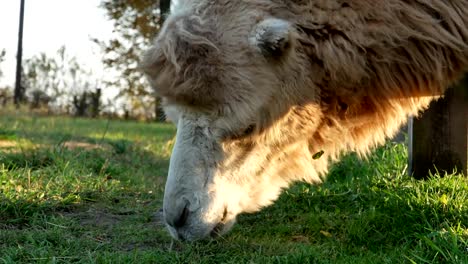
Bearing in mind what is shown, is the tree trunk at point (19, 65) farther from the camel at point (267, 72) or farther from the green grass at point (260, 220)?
the camel at point (267, 72)

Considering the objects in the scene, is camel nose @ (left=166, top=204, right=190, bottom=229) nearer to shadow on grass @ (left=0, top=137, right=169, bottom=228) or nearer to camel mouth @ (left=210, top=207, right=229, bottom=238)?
camel mouth @ (left=210, top=207, right=229, bottom=238)

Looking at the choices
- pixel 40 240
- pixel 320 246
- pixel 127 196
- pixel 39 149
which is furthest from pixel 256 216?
pixel 39 149

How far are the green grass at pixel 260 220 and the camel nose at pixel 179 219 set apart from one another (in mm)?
174

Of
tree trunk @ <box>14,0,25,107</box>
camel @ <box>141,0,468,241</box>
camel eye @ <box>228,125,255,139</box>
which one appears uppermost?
camel @ <box>141,0,468,241</box>

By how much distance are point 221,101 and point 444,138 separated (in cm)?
208

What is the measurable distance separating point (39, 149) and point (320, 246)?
325 centimetres

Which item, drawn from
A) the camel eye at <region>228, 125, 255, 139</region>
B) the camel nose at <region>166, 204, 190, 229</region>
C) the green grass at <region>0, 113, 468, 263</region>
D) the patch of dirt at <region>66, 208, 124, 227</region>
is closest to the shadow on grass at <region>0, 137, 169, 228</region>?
the green grass at <region>0, 113, 468, 263</region>

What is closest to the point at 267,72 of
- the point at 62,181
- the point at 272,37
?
the point at 272,37

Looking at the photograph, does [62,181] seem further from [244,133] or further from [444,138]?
[444,138]

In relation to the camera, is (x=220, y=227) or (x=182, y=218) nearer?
(x=182, y=218)

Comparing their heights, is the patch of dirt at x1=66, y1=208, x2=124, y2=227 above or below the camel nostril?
below

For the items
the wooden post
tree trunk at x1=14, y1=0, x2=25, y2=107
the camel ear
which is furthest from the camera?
tree trunk at x1=14, y1=0, x2=25, y2=107

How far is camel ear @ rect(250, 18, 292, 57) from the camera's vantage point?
2670mm

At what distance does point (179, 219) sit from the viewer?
284 cm
